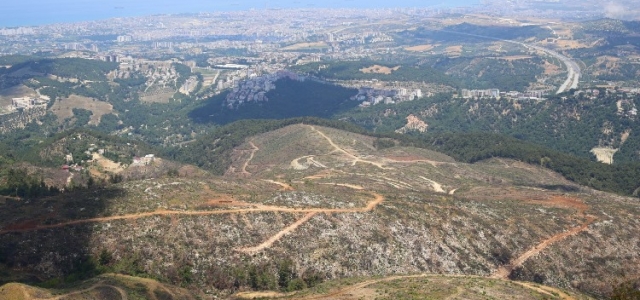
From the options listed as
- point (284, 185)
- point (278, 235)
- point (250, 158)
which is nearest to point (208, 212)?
point (278, 235)

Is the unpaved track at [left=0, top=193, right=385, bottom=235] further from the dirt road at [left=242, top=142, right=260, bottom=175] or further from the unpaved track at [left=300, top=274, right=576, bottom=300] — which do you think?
the dirt road at [left=242, top=142, right=260, bottom=175]

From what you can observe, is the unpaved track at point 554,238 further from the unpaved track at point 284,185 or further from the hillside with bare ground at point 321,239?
the unpaved track at point 284,185

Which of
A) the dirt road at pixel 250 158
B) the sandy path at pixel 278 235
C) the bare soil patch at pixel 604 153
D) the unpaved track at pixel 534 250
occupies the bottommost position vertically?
the bare soil patch at pixel 604 153

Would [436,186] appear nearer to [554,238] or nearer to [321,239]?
[554,238]

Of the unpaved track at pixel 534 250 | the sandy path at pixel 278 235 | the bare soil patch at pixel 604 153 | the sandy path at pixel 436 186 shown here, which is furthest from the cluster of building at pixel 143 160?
the bare soil patch at pixel 604 153

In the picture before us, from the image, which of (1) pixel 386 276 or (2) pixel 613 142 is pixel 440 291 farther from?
(2) pixel 613 142

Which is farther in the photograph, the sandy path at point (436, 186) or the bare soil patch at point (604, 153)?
the bare soil patch at point (604, 153)

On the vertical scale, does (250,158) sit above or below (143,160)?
below
